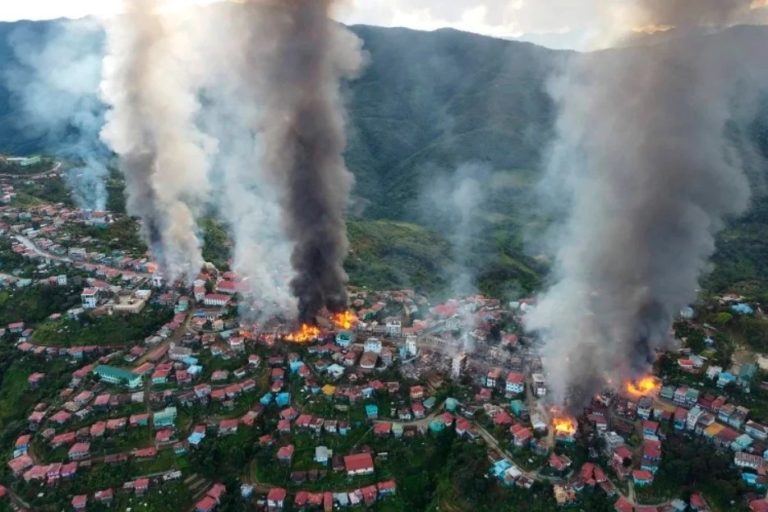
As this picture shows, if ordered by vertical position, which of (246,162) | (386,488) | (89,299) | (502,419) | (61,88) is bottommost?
(386,488)

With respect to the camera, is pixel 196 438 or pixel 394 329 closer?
pixel 196 438

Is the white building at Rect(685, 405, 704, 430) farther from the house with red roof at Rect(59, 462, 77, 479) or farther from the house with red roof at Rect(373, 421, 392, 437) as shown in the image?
the house with red roof at Rect(59, 462, 77, 479)

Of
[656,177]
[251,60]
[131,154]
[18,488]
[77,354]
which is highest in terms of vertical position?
[251,60]

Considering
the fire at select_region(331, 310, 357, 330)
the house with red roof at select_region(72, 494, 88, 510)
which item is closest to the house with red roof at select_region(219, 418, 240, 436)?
the house with red roof at select_region(72, 494, 88, 510)

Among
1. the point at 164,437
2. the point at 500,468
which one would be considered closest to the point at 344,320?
the point at 164,437

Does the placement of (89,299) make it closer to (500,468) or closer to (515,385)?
(515,385)

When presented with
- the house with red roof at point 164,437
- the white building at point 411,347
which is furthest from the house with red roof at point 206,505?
the white building at point 411,347

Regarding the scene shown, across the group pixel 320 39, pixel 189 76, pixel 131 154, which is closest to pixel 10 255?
pixel 131 154

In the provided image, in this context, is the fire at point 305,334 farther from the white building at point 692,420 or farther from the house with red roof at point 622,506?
the white building at point 692,420

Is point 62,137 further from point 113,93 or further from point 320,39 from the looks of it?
point 320,39
